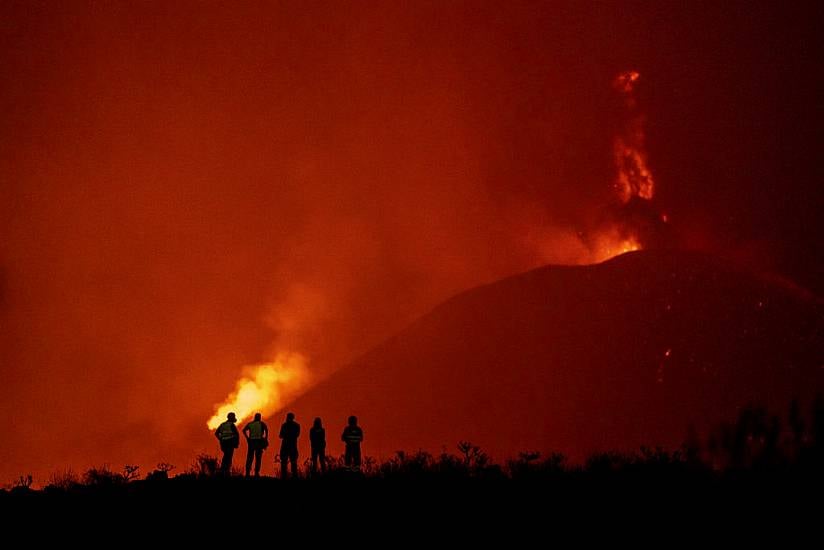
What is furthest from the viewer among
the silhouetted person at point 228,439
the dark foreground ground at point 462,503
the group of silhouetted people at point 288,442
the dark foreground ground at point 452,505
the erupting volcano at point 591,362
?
the erupting volcano at point 591,362

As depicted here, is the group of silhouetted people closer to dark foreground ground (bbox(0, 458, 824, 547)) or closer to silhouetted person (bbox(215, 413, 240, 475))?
silhouetted person (bbox(215, 413, 240, 475))

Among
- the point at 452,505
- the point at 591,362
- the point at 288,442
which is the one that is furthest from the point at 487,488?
the point at 591,362

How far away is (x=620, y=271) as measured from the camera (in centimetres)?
8631

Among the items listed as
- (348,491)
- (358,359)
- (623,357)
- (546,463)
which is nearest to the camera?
(348,491)

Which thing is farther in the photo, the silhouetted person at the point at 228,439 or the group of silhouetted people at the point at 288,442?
the silhouetted person at the point at 228,439

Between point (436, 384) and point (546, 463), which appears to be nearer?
point (546, 463)

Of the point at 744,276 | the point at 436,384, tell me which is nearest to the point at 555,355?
the point at 436,384

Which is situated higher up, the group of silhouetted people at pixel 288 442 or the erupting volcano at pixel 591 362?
the erupting volcano at pixel 591 362

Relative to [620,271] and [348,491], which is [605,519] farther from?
[620,271]

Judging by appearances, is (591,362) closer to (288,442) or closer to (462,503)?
(288,442)

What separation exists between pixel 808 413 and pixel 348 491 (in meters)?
52.9

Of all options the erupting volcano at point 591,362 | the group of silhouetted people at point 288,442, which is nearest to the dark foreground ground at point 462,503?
the group of silhouetted people at point 288,442

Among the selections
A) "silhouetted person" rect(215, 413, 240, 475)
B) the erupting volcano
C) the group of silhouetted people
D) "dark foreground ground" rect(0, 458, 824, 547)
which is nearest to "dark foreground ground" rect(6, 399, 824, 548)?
"dark foreground ground" rect(0, 458, 824, 547)

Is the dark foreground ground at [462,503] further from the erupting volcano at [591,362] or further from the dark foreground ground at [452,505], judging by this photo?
the erupting volcano at [591,362]
